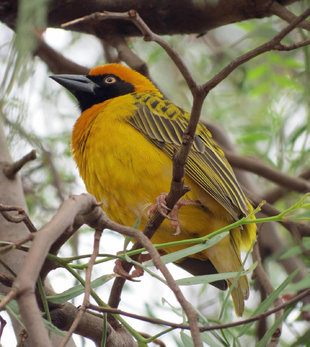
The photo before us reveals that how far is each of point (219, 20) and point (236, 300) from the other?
5.50 feet

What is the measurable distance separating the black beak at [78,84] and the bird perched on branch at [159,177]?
36cm

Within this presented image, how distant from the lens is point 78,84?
394 cm

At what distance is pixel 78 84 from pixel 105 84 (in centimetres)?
25

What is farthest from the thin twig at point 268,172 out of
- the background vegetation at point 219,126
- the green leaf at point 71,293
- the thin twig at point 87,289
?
the thin twig at point 87,289

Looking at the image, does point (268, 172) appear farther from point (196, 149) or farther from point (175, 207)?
point (175, 207)

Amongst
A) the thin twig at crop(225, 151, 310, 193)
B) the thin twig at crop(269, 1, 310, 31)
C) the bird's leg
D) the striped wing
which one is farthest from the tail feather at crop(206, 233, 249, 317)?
the thin twig at crop(269, 1, 310, 31)

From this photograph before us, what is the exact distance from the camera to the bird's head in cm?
396

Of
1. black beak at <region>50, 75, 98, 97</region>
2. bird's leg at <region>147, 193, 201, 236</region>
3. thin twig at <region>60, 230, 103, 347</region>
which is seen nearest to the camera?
thin twig at <region>60, 230, 103, 347</region>

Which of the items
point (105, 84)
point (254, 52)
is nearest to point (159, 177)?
point (105, 84)

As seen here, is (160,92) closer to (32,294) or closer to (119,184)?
(119,184)

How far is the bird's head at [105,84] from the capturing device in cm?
396

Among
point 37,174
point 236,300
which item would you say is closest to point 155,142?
point 236,300

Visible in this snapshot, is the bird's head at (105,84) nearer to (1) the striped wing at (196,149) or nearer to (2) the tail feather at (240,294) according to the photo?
(1) the striped wing at (196,149)

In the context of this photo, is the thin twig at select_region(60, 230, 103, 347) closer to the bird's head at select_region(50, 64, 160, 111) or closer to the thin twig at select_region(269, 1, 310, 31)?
the thin twig at select_region(269, 1, 310, 31)
